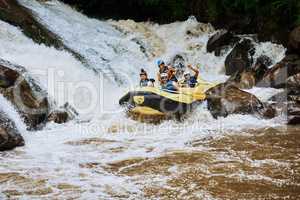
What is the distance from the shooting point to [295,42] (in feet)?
39.5

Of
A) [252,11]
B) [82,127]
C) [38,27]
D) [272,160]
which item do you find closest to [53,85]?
[82,127]

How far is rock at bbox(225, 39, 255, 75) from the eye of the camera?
13.0 m

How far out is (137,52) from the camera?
14.5 m

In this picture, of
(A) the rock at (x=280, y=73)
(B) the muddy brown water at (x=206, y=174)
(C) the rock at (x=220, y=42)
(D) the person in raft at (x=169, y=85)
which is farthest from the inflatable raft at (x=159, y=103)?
(C) the rock at (x=220, y=42)

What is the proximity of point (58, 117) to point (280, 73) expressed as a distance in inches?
206

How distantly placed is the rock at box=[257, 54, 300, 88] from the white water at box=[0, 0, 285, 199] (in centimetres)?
40

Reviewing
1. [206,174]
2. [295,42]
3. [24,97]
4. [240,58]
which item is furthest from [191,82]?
[206,174]

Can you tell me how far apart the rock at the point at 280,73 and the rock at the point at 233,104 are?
5.71 feet

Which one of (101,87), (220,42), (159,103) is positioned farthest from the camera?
(220,42)

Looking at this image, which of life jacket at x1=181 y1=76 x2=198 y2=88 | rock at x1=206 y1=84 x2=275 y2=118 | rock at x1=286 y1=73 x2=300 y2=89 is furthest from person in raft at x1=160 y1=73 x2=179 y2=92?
rock at x1=286 y1=73 x2=300 y2=89

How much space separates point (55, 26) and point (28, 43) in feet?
5.85

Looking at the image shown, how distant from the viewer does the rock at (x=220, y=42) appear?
1407 cm

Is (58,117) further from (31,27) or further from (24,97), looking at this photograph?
(31,27)

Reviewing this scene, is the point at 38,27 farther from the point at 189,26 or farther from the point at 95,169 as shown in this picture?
the point at 95,169
